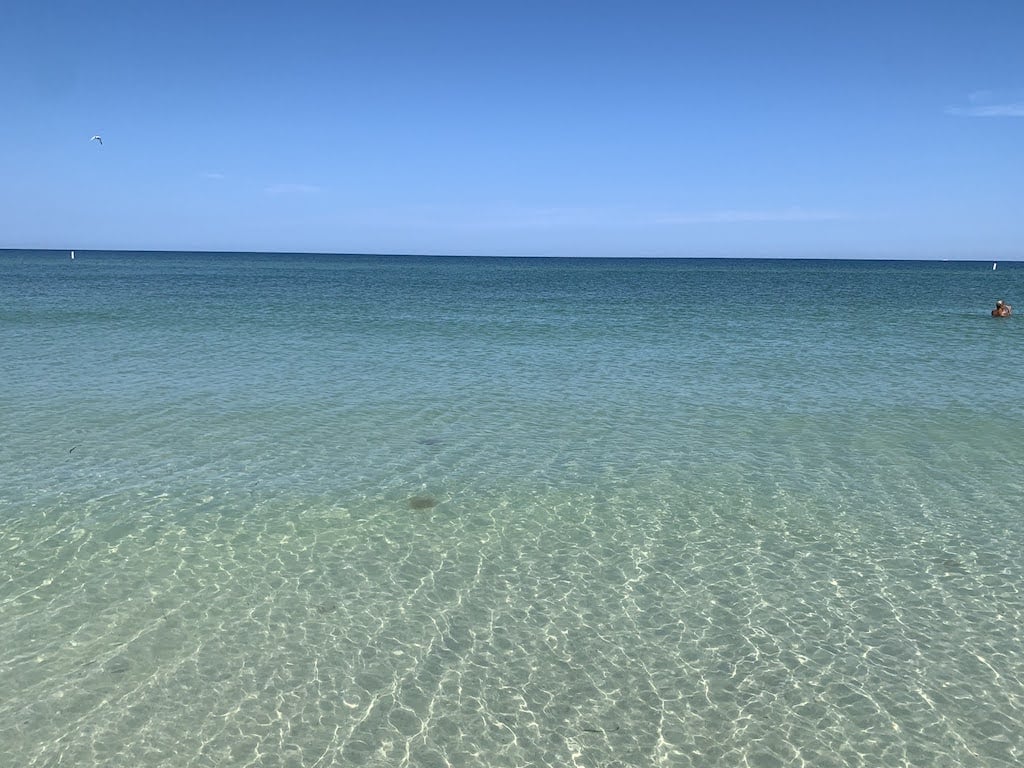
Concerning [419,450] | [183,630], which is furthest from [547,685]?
[419,450]

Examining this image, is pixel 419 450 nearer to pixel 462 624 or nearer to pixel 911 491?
pixel 462 624

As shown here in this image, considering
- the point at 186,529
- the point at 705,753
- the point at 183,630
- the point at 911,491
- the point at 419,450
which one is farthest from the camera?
the point at 419,450

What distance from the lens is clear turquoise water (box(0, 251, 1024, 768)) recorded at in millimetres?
7367

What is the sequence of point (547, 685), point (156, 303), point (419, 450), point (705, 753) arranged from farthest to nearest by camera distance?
point (156, 303) < point (419, 450) < point (547, 685) < point (705, 753)

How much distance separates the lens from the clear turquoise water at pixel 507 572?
290 inches

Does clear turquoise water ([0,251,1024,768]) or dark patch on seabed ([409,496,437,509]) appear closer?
clear turquoise water ([0,251,1024,768])

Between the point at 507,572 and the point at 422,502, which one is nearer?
the point at 507,572

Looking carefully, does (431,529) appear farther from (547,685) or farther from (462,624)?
(547,685)

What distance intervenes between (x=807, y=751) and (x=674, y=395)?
1547 centimetres

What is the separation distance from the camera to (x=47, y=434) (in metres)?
16.7

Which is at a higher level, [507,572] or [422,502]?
[422,502]

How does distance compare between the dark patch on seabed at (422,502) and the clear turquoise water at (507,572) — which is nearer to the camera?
the clear turquoise water at (507,572)

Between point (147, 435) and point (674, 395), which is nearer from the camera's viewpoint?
point (147, 435)

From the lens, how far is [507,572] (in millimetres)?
10547
